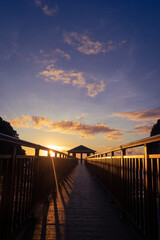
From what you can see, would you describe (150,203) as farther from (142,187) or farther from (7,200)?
(7,200)

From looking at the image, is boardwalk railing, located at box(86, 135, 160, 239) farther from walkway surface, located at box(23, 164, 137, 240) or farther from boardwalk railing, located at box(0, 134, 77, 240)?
boardwalk railing, located at box(0, 134, 77, 240)

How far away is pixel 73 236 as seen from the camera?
2.86 metres

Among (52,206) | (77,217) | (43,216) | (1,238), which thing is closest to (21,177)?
(1,238)

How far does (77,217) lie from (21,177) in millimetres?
1710

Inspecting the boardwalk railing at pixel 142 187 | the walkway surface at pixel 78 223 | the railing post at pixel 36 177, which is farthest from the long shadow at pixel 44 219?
the boardwalk railing at pixel 142 187

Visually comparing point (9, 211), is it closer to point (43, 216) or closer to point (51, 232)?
point (51, 232)

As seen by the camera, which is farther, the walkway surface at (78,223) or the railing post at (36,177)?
the railing post at (36,177)

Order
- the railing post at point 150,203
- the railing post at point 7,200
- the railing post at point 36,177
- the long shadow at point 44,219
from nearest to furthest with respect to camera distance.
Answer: the railing post at point 7,200 → the railing post at point 150,203 → the long shadow at point 44,219 → the railing post at point 36,177

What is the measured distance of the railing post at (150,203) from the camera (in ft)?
7.36

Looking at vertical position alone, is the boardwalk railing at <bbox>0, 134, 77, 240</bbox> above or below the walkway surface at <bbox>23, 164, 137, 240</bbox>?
above

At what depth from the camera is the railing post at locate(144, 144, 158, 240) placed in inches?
88.3

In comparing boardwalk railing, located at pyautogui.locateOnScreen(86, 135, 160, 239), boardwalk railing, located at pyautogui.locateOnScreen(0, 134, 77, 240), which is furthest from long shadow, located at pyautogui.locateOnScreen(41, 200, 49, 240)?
boardwalk railing, located at pyautogui.locateOnScreen(86, 135, 160, 239)

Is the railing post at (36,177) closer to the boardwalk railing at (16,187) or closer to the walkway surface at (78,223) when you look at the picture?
the boardwalk railing at (16,187)

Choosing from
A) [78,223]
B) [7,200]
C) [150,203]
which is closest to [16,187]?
[7,200]
